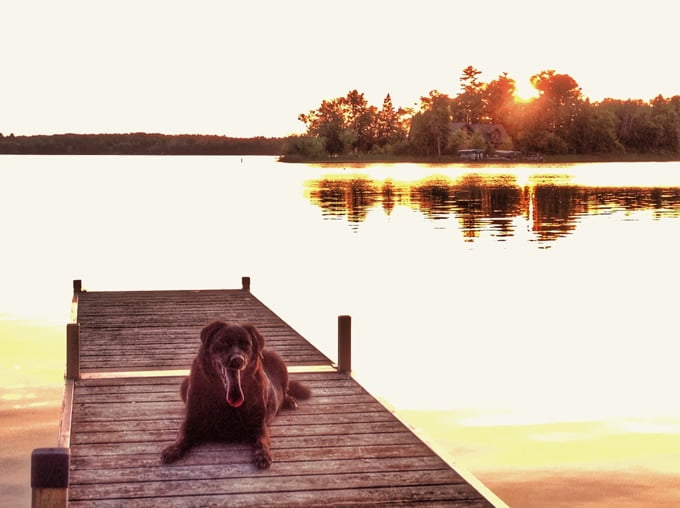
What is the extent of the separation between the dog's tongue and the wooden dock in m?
0.52

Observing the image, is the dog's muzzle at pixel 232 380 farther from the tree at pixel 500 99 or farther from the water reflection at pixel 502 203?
the tree at pixel 500 99

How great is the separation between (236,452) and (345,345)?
11.9ft

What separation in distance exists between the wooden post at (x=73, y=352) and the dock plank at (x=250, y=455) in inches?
6.2

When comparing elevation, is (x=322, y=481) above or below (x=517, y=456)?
above

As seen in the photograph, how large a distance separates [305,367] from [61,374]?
520cm

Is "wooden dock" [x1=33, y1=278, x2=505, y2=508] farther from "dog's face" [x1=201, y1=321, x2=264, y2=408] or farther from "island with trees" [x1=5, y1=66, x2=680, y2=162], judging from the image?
"island with trees" [x1=5, y1=66, x2=680, y2=162]

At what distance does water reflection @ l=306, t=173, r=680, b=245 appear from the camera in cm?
4762

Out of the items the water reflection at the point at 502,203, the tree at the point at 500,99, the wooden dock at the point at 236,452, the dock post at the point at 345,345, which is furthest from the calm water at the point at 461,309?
the tree at the point at 500,99

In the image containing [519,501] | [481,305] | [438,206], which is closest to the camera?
[519,501]

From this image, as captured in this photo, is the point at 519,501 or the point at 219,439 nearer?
the point at 219,439

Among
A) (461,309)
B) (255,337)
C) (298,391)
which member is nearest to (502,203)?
(461,309)

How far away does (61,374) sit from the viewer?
15.4m

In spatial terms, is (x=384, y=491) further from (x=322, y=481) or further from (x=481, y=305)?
(x=481, y=305)

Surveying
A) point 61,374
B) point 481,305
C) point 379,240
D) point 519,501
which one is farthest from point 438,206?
point 519,501
